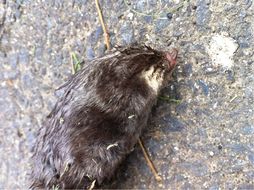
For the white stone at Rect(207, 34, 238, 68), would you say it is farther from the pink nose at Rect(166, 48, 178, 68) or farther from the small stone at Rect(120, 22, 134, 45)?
the small stone at Rect(120, 22, 134, 45)

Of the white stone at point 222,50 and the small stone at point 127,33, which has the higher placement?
the small stone at point 127,33

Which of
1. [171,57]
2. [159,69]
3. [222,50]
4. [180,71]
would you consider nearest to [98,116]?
[159,69]

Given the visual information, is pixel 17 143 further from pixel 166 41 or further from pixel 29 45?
pixel 166 41

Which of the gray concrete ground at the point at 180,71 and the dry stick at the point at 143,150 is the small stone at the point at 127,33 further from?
the dry stick at the point at 143,150

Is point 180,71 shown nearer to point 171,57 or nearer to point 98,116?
point 171,57

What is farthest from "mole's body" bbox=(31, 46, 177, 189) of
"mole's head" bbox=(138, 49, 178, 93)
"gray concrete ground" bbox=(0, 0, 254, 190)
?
"gray concrete ground" bbox=(0, 0, 254, 190)

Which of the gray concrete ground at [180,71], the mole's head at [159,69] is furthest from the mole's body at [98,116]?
the gray concrete ground at [180,71]
